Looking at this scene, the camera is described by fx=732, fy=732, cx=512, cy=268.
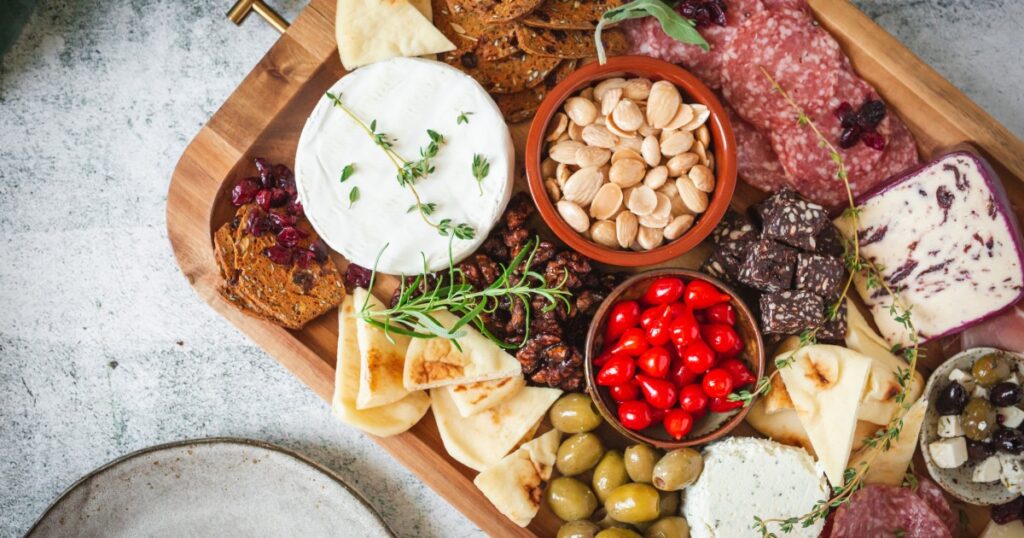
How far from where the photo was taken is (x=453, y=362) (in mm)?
1860

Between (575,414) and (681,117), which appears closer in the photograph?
(681,117)

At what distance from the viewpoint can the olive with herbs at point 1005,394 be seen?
1.80 m

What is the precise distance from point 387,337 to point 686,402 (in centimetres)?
76

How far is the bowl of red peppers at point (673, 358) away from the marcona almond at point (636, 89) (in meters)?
0.43

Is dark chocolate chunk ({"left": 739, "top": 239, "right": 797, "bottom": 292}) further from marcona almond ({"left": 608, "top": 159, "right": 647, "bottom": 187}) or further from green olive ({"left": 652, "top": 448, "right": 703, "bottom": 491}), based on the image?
green olive ({"left": 652, "top": 448, "right": 703, "bottom": 491})

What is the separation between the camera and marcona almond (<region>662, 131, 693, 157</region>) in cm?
175

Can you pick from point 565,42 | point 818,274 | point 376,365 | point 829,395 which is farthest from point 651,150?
point 376,365

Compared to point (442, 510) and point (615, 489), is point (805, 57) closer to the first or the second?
point (615, 489)

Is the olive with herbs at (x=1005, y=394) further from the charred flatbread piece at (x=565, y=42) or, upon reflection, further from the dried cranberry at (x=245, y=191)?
the dried cranberry at (x=245, y=191)

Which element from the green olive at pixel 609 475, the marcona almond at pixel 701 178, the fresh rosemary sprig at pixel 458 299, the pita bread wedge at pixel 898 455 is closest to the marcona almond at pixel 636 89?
the marcona almond at pixel 701 178

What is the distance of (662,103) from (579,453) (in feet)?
2.94

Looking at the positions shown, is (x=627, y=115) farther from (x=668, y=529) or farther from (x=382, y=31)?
(x=668, y=529)

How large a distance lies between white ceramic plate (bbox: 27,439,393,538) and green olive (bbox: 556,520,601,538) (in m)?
0.50

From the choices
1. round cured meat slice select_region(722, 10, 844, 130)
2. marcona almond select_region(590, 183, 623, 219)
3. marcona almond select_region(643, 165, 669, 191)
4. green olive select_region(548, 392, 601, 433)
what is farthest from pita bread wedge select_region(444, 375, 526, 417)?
round cured meat slice select_region(722, 10, 844, 130)
